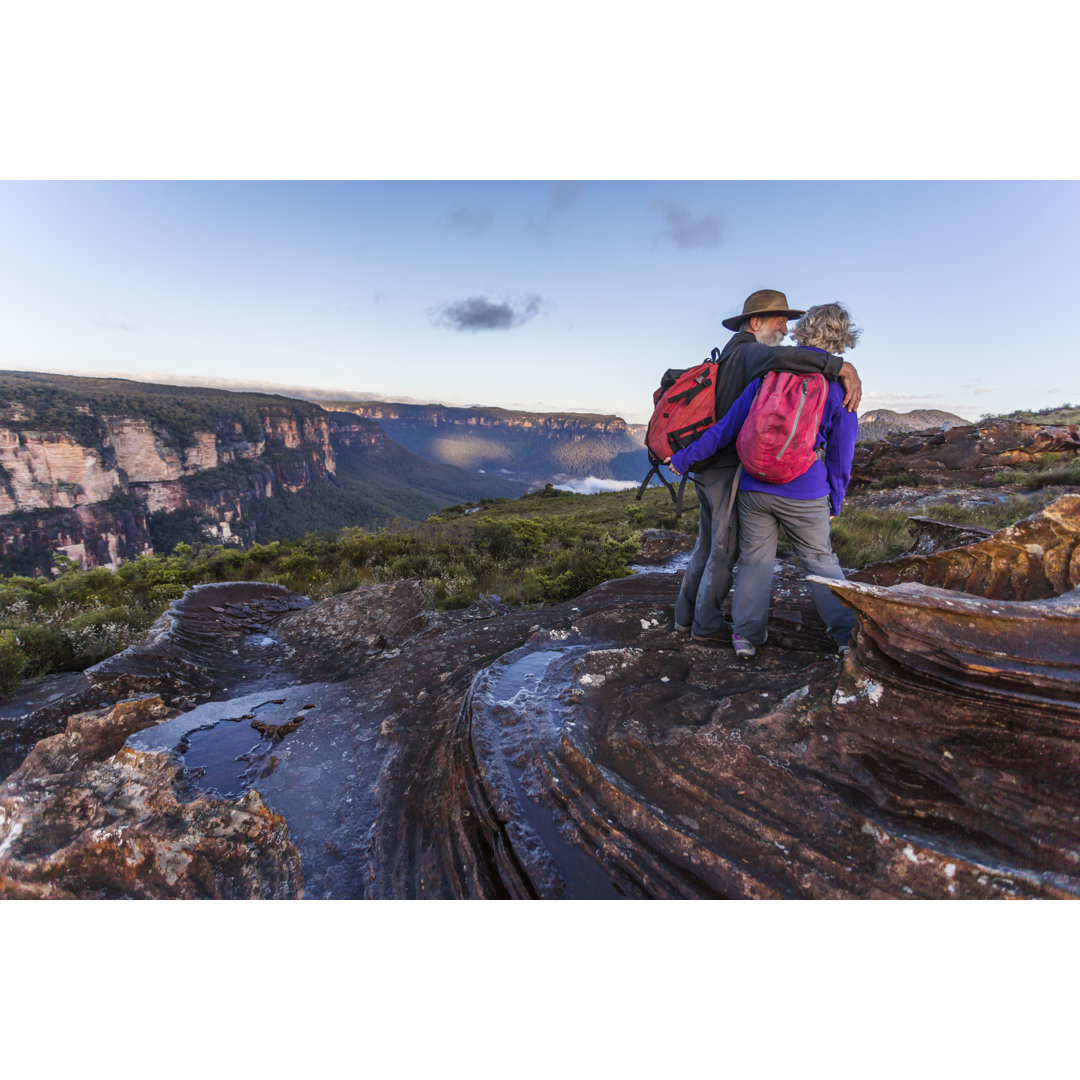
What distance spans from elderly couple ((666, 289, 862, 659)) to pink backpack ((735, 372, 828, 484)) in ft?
0.38

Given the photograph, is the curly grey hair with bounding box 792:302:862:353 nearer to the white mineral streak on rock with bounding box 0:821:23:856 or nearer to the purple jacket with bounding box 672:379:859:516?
the purple jacket with bounding box 672:379:859:516

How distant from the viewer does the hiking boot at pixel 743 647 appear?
3117mm

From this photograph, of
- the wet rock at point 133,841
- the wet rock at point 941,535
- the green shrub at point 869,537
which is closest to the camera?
the wet rock at point 133,841

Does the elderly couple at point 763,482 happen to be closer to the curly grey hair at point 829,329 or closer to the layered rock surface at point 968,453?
the curly grey hair at point 829,329

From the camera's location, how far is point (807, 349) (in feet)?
8.80

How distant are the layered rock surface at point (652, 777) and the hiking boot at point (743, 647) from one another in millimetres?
68

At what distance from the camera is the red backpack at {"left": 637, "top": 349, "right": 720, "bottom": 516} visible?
3.14 m

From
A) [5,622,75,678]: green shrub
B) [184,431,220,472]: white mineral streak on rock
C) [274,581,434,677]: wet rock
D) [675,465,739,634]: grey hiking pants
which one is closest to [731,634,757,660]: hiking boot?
[675,465,739,634]: grey hiking pants

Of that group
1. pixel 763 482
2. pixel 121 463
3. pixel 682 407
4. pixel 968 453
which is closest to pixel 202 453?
pixel 121 463

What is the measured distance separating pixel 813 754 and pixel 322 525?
81753 mm

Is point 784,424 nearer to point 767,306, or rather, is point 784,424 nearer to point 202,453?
point 767,306

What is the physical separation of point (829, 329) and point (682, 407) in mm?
913

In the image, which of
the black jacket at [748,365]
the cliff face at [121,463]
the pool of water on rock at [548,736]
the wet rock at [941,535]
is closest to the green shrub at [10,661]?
the pool of water on rock at [548,736]

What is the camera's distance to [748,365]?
2965 mm
